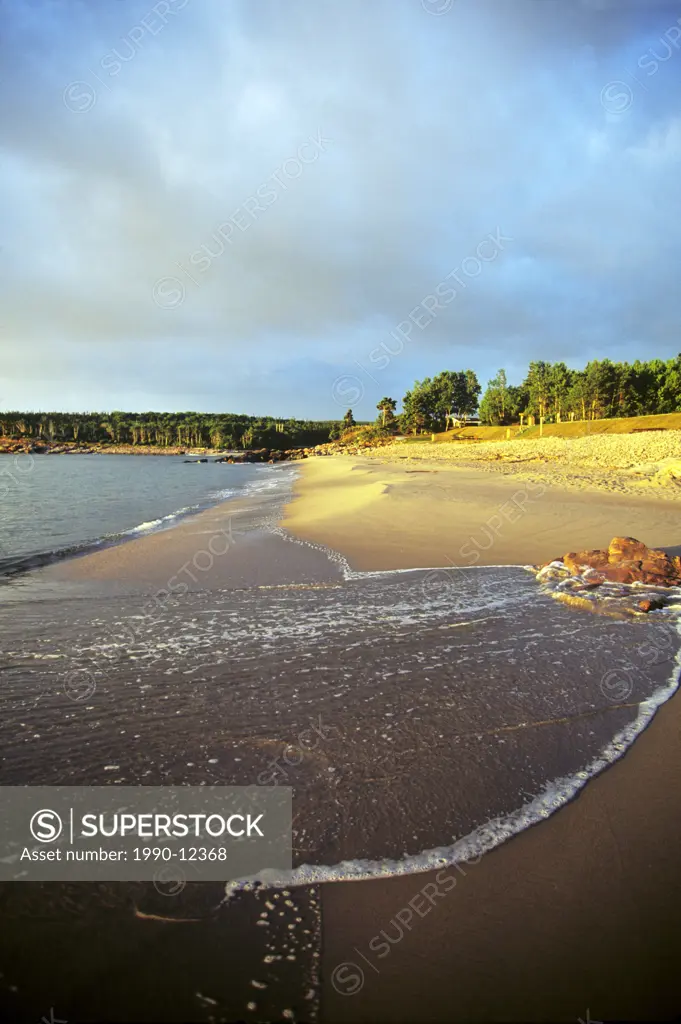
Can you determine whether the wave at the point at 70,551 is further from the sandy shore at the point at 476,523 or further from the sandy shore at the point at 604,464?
the sandy shore at the point at 604,464

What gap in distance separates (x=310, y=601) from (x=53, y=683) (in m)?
3.82

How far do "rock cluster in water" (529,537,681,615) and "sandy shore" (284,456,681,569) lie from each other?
1.73 metres

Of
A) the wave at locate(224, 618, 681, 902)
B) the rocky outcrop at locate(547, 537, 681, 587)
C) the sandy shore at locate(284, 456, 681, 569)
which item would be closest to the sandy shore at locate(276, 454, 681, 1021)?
the wave at locate(224, 618, 681, 902)

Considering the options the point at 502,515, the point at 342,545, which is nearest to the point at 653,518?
the point at 502,515

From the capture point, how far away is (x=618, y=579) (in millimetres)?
8148

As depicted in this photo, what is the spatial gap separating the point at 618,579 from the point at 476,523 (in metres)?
5.64

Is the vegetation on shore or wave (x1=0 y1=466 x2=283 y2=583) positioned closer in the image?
wave (x1=0 y1=466 x2=283 y2=583)

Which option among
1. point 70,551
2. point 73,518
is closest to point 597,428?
point 73,518

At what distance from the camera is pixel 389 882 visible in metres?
2.70

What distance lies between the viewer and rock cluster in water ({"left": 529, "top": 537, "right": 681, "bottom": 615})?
738 centimetres

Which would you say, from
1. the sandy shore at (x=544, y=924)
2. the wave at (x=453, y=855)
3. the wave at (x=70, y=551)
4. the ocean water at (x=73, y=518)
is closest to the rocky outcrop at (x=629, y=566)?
the sandy shore at (x=544, y=924)

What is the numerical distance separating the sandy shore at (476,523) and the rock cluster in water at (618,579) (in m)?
1.73

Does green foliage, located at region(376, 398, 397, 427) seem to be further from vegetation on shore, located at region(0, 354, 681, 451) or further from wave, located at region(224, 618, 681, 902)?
wave, located at region(224, 618, 681, 902)

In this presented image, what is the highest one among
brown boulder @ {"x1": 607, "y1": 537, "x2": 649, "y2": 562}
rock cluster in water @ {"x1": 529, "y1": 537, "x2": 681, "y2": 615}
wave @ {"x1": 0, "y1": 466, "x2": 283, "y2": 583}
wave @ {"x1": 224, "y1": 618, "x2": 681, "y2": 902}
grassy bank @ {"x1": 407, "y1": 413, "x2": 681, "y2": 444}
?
grassy bank @ {"x1": 407, "y1": 413, "x2": 681, "y2": 444}
